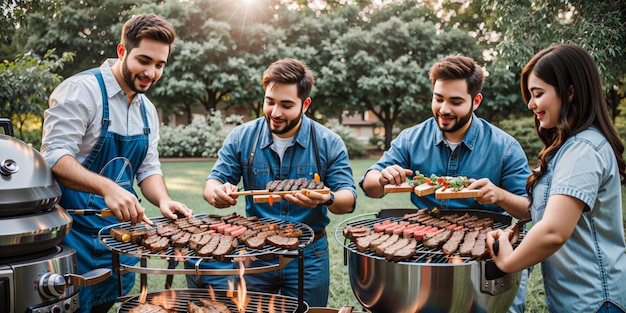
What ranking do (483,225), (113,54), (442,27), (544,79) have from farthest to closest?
(442,27), (113,54), (483,225), (544,79)

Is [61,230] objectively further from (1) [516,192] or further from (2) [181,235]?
(1) [516,192]

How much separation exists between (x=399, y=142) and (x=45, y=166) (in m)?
2.72

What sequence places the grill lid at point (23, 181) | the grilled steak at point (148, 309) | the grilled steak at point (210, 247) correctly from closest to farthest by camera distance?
the grill lid at point (23, 181)
the grilled steak at point (210, 247)
the grilled steak at point (148, 309)

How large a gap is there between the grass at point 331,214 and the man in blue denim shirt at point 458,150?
2237mm

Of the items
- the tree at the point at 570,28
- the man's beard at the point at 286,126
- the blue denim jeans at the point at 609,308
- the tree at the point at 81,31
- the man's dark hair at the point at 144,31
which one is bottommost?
the blue denim jeans at the point at 609,308

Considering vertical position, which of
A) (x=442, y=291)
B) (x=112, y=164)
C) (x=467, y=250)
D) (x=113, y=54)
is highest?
(x=113, y=54)

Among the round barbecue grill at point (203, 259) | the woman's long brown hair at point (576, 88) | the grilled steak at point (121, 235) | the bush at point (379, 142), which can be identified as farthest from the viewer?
the bush at point (379, 142)

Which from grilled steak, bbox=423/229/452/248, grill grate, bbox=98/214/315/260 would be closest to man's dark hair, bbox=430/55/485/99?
grilled steak, bbox=423/229/452/248

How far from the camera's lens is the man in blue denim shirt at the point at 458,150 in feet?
12.5

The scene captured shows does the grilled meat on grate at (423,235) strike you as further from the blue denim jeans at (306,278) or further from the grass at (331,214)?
the grass at (331,214)

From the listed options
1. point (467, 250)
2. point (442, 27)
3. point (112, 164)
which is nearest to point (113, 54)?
point (442, 27)

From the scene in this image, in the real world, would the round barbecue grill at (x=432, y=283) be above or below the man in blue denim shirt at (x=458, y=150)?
below

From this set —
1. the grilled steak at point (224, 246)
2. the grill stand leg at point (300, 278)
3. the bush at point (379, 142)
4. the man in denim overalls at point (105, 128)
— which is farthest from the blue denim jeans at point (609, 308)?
the bush at point (379, 142)

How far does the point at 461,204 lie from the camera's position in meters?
4.01
